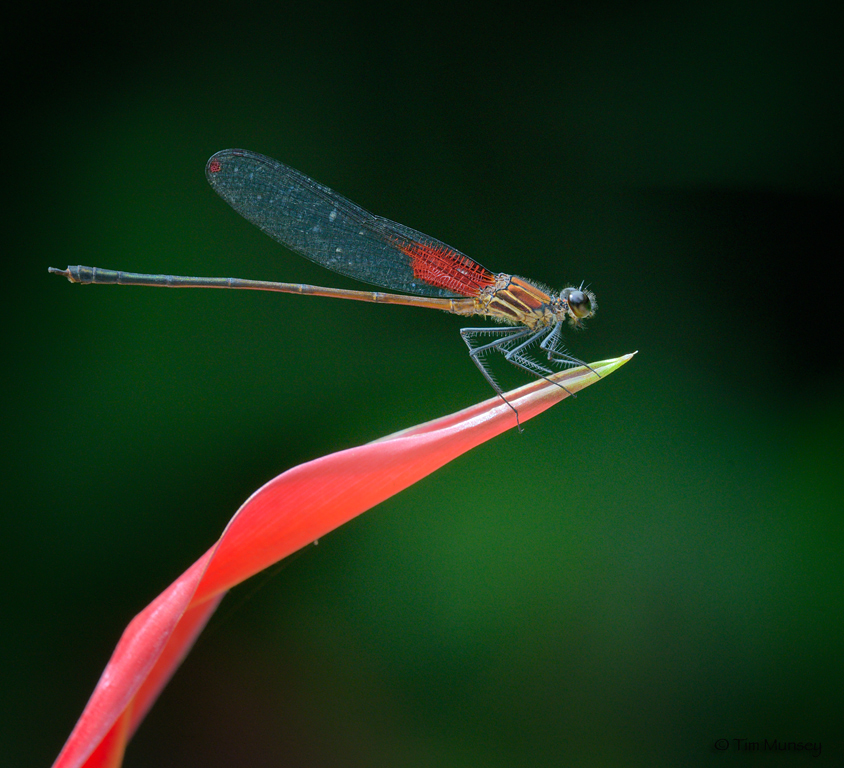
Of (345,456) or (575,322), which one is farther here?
(575,322)

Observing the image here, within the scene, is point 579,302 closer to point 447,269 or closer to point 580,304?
point 580,304

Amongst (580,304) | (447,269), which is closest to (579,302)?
(580,304)

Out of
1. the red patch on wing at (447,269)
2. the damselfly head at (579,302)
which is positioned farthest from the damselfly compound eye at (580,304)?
the red patch on wing at (447,269)

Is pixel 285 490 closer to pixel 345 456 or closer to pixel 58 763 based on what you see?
pixel 345 456

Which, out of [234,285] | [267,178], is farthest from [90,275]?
[267,178]

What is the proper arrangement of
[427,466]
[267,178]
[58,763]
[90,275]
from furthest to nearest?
[267,178] < [90,275] < [427,466] < [58,763]

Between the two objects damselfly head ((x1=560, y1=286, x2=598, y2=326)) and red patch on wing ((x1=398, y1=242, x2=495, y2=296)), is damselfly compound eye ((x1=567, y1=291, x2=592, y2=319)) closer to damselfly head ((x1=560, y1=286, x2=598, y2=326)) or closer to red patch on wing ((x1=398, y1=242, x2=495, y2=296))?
damselfly head ((x1=560, y1=286, x2=598, y2=326))

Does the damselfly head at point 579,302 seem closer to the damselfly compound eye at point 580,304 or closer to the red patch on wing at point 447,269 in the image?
the damselfly compound eye at point 580,304
